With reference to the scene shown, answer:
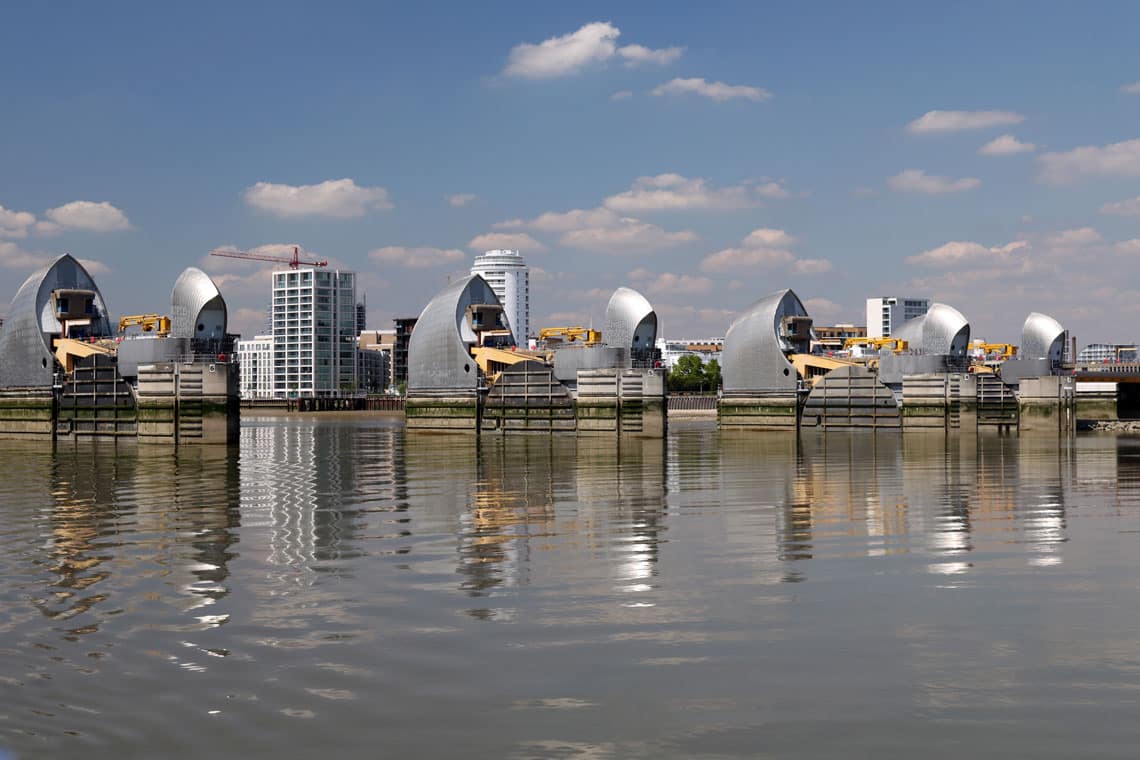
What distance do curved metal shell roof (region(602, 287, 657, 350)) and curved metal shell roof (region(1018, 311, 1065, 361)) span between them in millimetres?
43856

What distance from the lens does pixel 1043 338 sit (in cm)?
10525

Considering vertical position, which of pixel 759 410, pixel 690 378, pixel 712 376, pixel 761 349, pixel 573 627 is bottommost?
pixel 573 627

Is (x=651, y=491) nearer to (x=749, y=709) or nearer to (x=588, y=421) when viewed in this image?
(x=749, y=709)

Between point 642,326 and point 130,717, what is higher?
point 642,326

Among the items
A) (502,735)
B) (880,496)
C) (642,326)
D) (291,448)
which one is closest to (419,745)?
(502,735)

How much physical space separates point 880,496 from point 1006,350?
97457 mm

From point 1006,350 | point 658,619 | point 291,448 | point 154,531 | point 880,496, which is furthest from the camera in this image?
point 1006,350

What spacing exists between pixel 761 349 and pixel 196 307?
43.0 meters

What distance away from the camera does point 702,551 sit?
19.8 m

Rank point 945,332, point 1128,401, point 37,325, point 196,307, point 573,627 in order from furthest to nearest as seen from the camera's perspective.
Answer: point 1128,401
point 945,332
point 37,325
point 196,307
point 573,627

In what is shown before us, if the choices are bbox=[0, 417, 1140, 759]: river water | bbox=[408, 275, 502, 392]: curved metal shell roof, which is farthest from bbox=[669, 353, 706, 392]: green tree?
bbox=[0, 417, 1140, 759]: river water

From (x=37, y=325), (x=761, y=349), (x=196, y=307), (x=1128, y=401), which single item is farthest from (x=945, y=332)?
(x=37, y=325)

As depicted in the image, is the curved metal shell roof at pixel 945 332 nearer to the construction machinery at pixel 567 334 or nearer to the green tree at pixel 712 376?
the construction machinery at pixel 567 334

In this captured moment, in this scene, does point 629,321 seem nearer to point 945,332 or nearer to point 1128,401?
point 945,332
